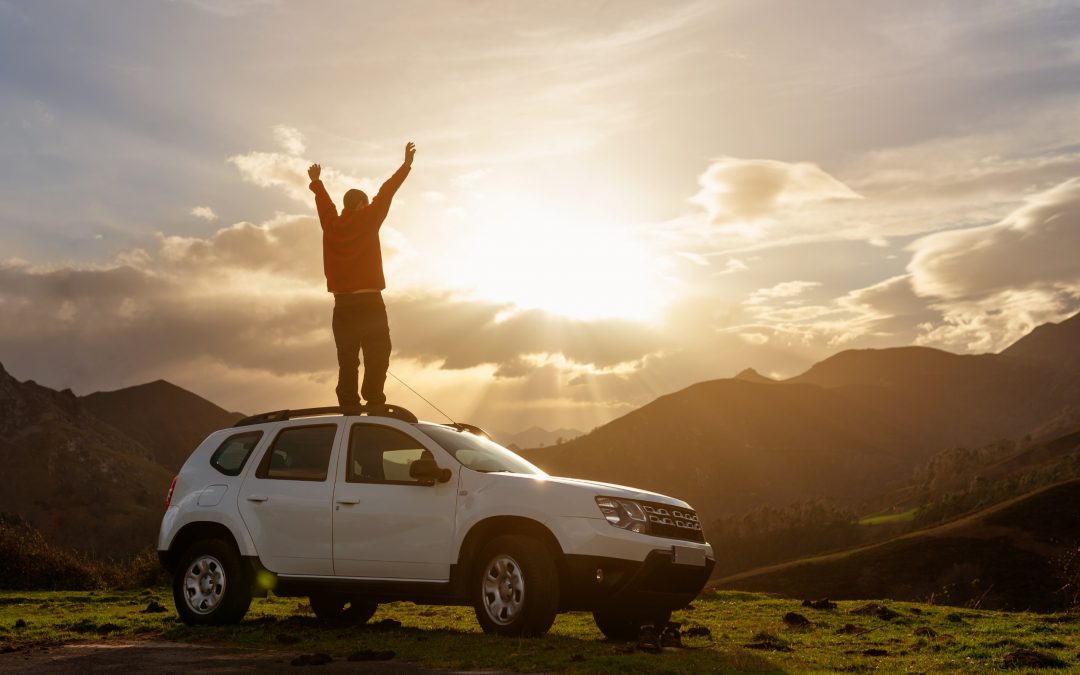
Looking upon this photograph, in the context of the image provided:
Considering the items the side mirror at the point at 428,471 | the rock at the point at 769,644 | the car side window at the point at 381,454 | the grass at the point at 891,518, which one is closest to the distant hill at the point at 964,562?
the grass at the point at 891,518

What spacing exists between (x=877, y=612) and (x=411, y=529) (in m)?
8.23

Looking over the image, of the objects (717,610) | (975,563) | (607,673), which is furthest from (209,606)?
(975,563)

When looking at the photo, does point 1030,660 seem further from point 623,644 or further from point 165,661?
point 165,661

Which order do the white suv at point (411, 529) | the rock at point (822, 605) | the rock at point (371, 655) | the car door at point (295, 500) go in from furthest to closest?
1. the rock at point (822, 605)
2. the car door at point (295, 500)
3. the white suv at point (411, 529)
4. the rock at point (371, 655)

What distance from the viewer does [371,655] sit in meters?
8.18

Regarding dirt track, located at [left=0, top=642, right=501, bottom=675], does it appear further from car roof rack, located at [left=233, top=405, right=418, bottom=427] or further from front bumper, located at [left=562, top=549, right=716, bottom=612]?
car roof rack, located at [left=233, top=405, right=418, bottom=427]

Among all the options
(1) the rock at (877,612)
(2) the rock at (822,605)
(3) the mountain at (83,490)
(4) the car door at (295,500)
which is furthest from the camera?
(3) the mountain at (83,490)

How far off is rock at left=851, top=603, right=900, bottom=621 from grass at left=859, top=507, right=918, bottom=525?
107104mm

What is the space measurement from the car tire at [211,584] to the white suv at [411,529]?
0.6 inches

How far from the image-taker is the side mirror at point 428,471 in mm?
9281

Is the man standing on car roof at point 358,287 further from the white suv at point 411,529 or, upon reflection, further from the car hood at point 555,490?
the car hood at point 555,490

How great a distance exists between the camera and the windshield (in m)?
9.70

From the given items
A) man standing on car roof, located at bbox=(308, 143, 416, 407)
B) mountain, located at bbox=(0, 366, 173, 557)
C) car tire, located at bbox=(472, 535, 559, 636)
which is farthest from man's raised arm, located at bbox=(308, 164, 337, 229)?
mountain, located at bbox=(0, 366, 173, 557)

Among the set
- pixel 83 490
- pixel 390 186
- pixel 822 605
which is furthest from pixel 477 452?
pixel 83 490
